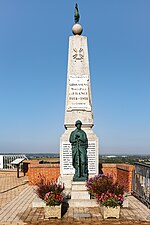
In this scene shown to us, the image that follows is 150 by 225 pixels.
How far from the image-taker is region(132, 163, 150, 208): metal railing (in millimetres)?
8672

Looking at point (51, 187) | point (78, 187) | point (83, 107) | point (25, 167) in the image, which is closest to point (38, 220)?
point (51, 187)

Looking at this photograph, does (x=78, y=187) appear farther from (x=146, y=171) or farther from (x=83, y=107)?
(x=83, y=107)

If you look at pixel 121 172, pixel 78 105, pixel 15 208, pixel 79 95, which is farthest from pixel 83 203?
pixel 121 172

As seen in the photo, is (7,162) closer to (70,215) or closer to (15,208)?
(15,208)

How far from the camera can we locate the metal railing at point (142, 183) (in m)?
8.67

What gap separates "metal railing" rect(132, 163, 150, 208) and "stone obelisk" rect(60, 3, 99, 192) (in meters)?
1.39

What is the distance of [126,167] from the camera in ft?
37.7

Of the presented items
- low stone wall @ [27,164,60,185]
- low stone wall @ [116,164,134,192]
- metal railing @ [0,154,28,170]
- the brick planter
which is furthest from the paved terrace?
metal railing @ [0,154,28,170]

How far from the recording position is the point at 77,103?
1098cm

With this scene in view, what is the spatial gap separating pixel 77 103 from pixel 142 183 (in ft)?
12.1

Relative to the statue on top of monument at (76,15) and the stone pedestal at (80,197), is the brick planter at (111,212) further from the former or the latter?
the statue on top of monument at (76,15)

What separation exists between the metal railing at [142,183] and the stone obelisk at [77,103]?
1.39 meters

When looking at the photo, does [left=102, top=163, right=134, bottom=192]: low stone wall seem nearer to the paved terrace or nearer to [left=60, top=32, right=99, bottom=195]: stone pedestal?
[left=60, top=32, right=99, bottom=195]: stone pedestal

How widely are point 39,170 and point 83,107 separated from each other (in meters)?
4.16
